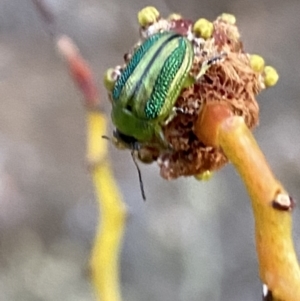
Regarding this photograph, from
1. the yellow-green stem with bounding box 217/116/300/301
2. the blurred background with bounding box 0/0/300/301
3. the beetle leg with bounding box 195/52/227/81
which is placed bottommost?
the yellow-green stem with bounding box 217/116/300/301

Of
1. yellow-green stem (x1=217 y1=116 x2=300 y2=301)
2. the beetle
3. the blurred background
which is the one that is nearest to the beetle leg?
the beetle

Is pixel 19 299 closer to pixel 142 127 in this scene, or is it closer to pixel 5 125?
pixel 5 125

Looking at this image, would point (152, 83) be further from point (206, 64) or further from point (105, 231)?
point (105, 231)

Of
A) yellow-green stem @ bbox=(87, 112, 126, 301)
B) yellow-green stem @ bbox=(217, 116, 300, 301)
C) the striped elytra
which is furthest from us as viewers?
yellow-green stem @ bbox=(87, 112, 126, 301)

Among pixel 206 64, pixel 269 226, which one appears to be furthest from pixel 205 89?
pixel 269 226

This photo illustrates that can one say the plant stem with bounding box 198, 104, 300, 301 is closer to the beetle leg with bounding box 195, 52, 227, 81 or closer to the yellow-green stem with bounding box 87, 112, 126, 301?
the beetle leg with bounding box 195, 52, 227, 81

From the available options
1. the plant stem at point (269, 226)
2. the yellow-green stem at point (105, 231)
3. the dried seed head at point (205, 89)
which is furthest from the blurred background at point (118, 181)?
the plant stem at point (269, 226)

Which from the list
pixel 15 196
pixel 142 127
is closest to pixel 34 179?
pixel 15 196
